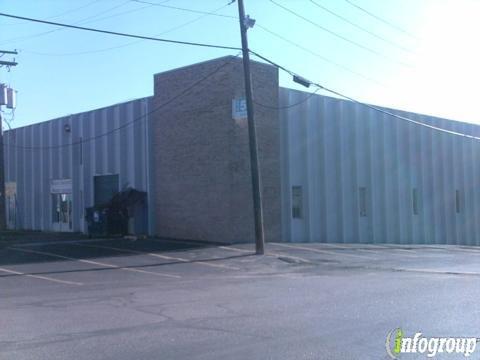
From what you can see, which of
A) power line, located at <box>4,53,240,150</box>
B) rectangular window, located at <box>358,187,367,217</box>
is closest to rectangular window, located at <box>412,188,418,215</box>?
rectangular window, located at <box>358,187,367,217</box>

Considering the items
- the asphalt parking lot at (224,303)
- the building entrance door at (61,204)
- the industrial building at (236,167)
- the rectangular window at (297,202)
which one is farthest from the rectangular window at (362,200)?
the building entrance door at (61,204)

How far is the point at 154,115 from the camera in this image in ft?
90.3

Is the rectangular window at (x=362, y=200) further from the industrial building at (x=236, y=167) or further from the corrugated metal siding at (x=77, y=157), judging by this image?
the corrugated metal siding at (x=77, y=157)

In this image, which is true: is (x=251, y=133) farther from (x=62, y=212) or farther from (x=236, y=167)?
(x=62, y=212)

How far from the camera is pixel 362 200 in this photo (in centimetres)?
3053

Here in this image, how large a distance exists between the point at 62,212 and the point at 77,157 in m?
3.23

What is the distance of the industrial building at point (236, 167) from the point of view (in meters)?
24.8

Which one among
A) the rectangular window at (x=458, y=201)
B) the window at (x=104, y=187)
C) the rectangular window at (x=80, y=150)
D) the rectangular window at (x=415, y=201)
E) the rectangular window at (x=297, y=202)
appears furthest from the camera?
the rectangular window at (x=458, y=201)

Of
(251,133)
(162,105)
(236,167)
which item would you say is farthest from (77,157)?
(251,133)

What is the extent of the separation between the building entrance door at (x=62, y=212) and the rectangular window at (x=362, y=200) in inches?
591

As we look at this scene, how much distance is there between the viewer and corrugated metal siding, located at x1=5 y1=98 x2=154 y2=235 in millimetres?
28562

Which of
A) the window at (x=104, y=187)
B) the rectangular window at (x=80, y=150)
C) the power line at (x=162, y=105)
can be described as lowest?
the window at (x=104, y=187)
